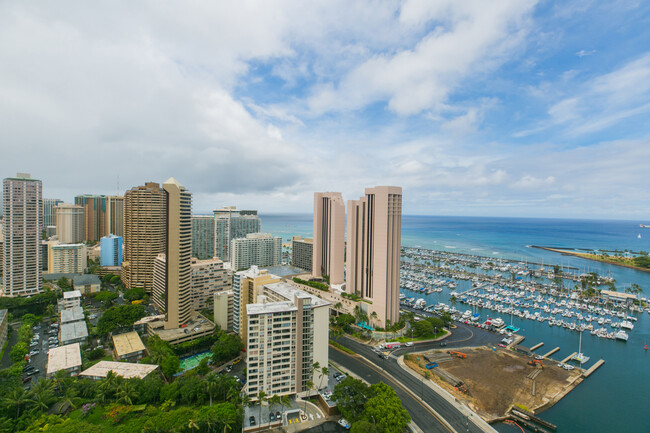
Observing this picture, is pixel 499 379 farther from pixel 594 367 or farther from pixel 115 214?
pixel 115 214

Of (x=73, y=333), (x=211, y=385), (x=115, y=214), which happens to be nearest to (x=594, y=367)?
(x=211, y=385)

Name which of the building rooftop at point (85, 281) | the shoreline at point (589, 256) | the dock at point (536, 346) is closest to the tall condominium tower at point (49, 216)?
the building rooftop at point (85, 281)

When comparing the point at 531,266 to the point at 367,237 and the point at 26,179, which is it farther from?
the point at 26,179

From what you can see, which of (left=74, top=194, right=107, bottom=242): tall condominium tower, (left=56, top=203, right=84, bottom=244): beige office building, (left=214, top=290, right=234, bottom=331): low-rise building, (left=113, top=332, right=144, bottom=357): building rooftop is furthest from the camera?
(left=74, top=194, right=107, bottom=242): tall condominium tower

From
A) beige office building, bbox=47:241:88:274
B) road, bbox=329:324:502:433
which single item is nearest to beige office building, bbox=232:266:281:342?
road, bbox=329:324:502:433

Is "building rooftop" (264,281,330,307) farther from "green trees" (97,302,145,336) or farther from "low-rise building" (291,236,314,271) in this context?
"low-rise building" (291,236,314,271)

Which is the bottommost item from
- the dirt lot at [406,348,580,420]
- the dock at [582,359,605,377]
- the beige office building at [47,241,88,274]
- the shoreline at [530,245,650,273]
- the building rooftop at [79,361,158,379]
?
the dock at [582,359,605,377]
